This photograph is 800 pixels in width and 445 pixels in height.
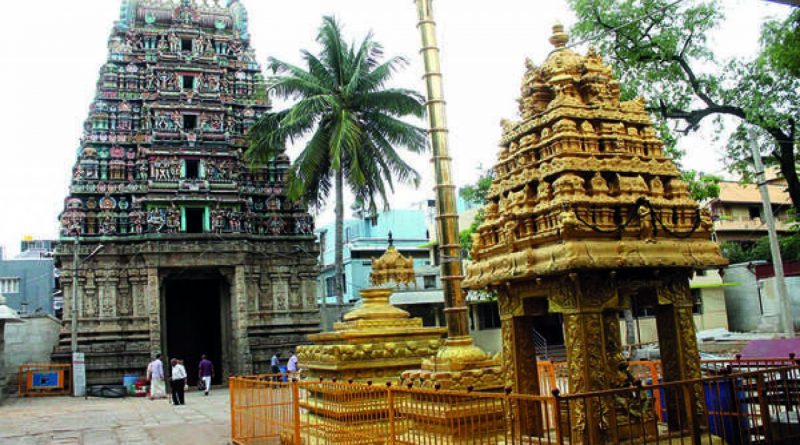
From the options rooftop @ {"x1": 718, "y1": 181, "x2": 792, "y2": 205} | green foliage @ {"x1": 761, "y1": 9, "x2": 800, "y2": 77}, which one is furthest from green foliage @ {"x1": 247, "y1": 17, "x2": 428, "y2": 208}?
rooftop @ {"x1": 718, "y1": 181, "x2": 792, "y2": 205}

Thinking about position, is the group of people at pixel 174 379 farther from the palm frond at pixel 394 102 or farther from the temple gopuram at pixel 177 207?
the palm frond at pixel 394 102

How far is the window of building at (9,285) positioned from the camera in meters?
39.2

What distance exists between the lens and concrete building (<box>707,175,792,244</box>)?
1336 inches

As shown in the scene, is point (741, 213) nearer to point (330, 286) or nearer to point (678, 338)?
point (330, 286)

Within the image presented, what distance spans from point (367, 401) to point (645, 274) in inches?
153

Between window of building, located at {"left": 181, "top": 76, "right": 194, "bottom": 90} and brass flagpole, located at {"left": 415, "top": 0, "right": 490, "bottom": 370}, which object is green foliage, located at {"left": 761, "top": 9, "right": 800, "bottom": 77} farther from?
window of building, located at {"left": 181, "top": 76, "right": 194, "bottom": 90}

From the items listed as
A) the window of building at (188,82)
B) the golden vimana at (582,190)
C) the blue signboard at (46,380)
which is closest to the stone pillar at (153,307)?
the blue signboard at (46,380)

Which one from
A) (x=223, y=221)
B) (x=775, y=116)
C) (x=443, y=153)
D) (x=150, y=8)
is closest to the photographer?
(x=443, y=153)

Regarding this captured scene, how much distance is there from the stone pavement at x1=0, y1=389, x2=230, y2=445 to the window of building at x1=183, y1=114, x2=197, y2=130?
10.8 metres

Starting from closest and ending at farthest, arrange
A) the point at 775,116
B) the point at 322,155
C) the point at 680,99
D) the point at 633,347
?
the point at 775,116 < the point at 680,99 < the point at 633,347 < the point at 322,155

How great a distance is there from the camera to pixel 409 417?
7.25 meters

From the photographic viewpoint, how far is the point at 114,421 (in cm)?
1493

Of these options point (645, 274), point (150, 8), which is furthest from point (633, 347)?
→ point (150, 8)

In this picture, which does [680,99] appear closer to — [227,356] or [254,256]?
[254,256]
